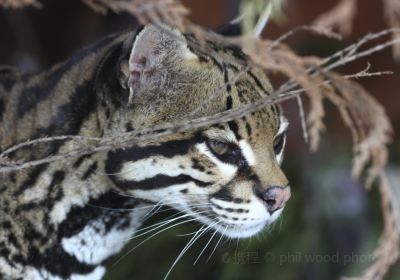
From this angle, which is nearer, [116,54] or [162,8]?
[162,8]

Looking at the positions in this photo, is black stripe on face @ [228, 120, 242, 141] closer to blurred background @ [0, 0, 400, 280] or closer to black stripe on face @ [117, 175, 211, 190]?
black stripe on face @ [117, 175, 211, 190]

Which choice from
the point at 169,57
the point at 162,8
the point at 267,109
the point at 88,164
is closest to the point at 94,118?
the point at 88,164

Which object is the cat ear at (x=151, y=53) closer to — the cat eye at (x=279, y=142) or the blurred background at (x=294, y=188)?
the cat eye at (x=279, y=142)

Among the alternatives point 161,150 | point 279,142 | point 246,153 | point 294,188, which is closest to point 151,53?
point 161,150

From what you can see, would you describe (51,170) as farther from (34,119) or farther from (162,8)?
(162,8)

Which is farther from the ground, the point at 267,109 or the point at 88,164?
the point at 267,109

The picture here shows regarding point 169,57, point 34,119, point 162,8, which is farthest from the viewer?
point 34,119
